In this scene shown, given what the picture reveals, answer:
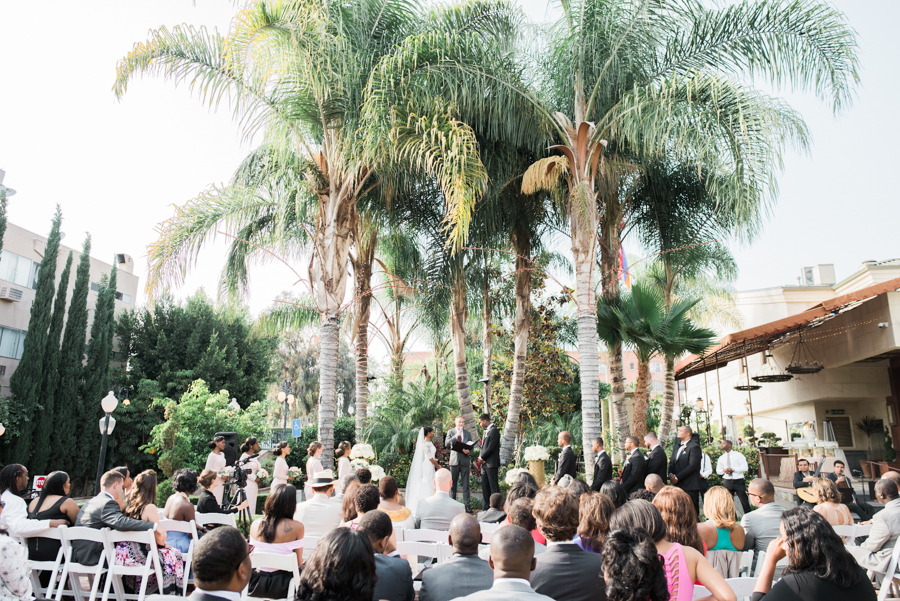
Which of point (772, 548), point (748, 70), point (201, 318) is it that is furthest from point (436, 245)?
point (201, 318)

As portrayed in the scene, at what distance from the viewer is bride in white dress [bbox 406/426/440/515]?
34.2ft

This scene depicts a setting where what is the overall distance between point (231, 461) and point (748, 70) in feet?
37.5

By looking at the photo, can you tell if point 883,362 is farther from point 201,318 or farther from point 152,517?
point 201,318

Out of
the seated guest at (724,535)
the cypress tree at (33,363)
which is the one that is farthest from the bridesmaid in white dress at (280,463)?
the cypress tree at (33,363)

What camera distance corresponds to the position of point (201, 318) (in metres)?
25.8

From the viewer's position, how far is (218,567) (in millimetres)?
2695

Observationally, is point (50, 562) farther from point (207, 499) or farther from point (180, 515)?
point (207, 499)

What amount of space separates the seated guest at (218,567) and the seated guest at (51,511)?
11.4 ft

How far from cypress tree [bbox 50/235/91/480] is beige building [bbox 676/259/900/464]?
2188 centimetres

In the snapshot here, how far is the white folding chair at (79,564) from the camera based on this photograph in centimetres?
477

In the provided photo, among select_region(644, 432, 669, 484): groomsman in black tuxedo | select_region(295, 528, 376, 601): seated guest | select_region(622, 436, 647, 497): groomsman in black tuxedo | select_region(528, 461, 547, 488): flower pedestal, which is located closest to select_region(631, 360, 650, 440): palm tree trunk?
select_region(528, 461, 547, 488): flower pedestal

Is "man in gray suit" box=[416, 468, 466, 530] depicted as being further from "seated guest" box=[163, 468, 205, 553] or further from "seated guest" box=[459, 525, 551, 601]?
"seated guest" box=[459, 525, 551, 601]

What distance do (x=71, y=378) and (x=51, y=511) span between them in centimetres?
2054

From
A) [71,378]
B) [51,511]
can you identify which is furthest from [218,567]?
[71,378]
